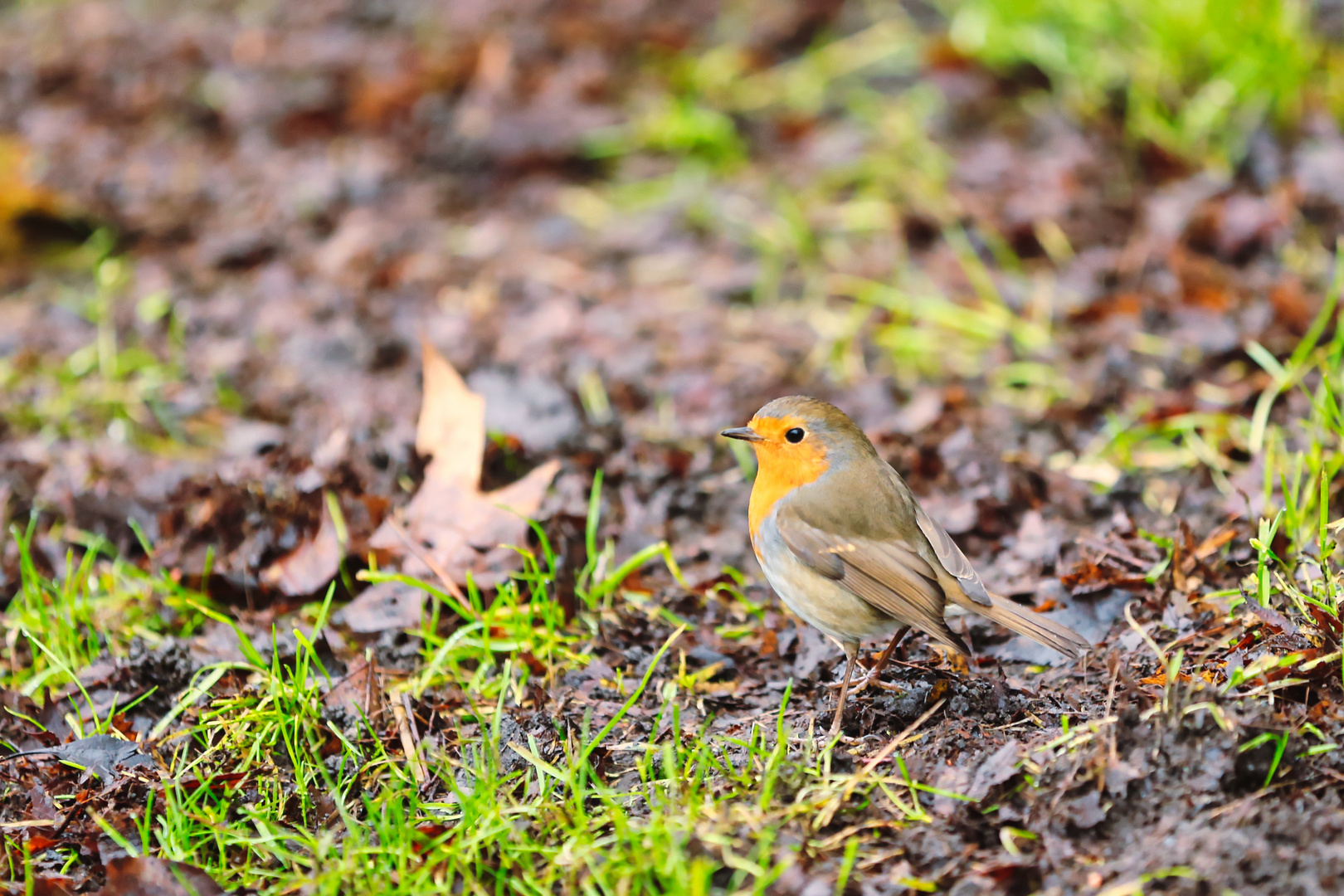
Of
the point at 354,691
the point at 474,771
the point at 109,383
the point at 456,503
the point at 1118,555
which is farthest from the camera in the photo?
the point at 109,383

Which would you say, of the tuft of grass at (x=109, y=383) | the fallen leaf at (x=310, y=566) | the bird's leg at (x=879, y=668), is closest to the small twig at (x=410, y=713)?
the fallen leaf at (x=310, y=566)

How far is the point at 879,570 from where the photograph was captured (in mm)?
3203

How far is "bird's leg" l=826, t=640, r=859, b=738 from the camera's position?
9.85 ft

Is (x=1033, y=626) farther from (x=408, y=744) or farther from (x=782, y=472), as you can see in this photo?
(x=408, y=744)

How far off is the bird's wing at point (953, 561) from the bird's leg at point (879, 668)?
19 centimetres

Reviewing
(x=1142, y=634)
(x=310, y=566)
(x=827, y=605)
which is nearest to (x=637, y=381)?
(x=310, y=566)

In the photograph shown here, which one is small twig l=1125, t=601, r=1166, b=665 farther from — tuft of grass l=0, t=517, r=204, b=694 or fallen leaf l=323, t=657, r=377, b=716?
tuft of grass l=0, t=517, r=204, b=694

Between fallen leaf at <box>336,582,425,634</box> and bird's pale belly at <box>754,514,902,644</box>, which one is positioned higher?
bird's pale belly at <box>754,514,902,644</box>

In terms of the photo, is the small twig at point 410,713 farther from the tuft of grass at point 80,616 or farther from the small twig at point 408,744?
the tuft of grass at point 80,616

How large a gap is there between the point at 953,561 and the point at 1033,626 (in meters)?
0.32

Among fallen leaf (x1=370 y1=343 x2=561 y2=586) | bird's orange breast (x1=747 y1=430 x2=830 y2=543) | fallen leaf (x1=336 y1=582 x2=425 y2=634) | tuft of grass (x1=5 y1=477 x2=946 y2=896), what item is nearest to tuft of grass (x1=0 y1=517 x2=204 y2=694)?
tuft of grass (x1=5 y1=477 x2=946 y2=896)

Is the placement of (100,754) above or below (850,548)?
below

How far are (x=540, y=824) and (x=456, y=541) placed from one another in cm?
125

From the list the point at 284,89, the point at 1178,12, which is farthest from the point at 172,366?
the point at 1178,12
